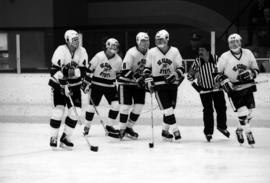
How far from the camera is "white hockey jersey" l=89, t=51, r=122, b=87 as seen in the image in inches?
280

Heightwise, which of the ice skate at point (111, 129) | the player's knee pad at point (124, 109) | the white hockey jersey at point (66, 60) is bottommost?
the ice skate at point (111, 129)

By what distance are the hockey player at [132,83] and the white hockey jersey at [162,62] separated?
174 millimetres

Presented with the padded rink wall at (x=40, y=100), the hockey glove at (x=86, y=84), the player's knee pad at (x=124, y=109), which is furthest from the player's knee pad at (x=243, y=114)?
the padded rink wall at (x=40, y=100)

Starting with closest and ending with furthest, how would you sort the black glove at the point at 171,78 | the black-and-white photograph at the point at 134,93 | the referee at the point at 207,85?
1. the black-and-white photograph at the point at 134,93
2. the black glove at the point at 171,78
3. the referee at the point at 207,85

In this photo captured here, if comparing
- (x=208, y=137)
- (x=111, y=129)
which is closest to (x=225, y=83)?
(x=208, y=137)

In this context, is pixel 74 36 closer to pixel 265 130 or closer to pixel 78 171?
pixel 78 171

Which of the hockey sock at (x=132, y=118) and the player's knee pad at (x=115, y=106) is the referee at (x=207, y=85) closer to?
the hockey sock at (x=132, y=118)

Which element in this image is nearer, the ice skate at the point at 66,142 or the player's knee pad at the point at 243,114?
the player's knee pad at the point at 243,114

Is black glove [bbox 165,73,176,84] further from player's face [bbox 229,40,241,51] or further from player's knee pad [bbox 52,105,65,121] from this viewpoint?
player's knee pad [bbox 52,105,65,121]

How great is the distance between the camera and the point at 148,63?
6.78 metres

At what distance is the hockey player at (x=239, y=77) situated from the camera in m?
6.18

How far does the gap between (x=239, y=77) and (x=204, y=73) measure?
63cm

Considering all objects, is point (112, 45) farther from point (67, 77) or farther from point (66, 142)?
point (66, 142)
